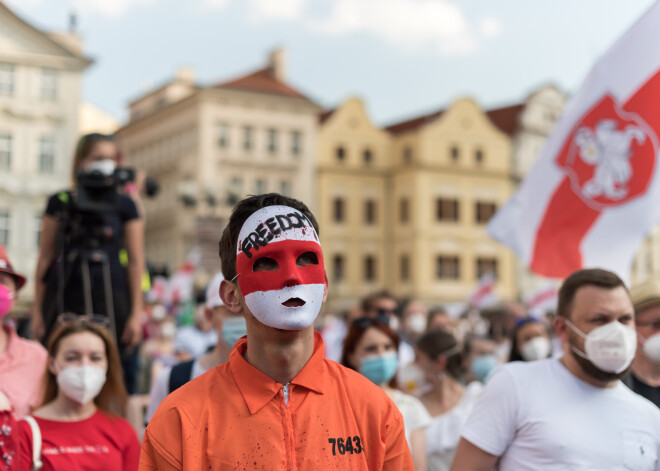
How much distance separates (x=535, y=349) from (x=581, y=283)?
3.44m

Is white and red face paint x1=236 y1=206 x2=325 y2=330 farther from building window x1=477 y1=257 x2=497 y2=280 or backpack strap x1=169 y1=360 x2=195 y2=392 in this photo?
building window x1=477 y1=257 x2=497 y2=280

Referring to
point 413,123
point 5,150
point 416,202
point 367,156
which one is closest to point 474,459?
point 5,150

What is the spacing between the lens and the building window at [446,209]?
183 feet

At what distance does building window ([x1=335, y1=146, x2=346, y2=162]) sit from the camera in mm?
55156

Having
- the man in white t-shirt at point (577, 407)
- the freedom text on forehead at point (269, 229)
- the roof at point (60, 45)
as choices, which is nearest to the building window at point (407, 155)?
the roof at point (60, 45)

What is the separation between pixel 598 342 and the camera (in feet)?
13.4

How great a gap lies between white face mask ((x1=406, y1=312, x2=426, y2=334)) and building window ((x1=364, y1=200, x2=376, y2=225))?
1599 inches

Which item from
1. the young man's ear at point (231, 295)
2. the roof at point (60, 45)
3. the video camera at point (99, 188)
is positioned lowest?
the young man's ear at point (231, 295)

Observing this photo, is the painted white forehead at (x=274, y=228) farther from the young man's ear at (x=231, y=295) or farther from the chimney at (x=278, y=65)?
the chimney at (x=278, y=65)

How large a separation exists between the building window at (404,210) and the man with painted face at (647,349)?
50.3 m

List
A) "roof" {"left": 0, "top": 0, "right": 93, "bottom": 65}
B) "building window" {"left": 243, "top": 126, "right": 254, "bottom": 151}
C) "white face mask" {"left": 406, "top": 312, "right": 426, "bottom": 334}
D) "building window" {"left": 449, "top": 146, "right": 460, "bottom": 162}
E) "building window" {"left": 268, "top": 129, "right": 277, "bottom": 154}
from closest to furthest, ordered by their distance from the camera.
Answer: "white face mask" {"left": 406, "top": 312, "right": 426, "bottom": 334}
"roof" {"left": 0, "top": 0, "right": 93, "bottom": 65}
"building window" {"left": 243, "top": 126, "right": 254, "bottom": 151}
"building window" {"left": 268, "top": 129, "right": 277, "bottom": 154}
"building window" {"left": 449, "top": 146, "right": 460, "bottom": 162}

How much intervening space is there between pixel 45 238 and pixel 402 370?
3.12m

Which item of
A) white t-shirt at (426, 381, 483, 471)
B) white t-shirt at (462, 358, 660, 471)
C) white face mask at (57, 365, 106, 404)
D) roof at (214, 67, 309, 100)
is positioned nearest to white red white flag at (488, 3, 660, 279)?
white t-shirt at (426, 381, 483, 471)

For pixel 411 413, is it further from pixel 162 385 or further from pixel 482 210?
pixel 482 210
